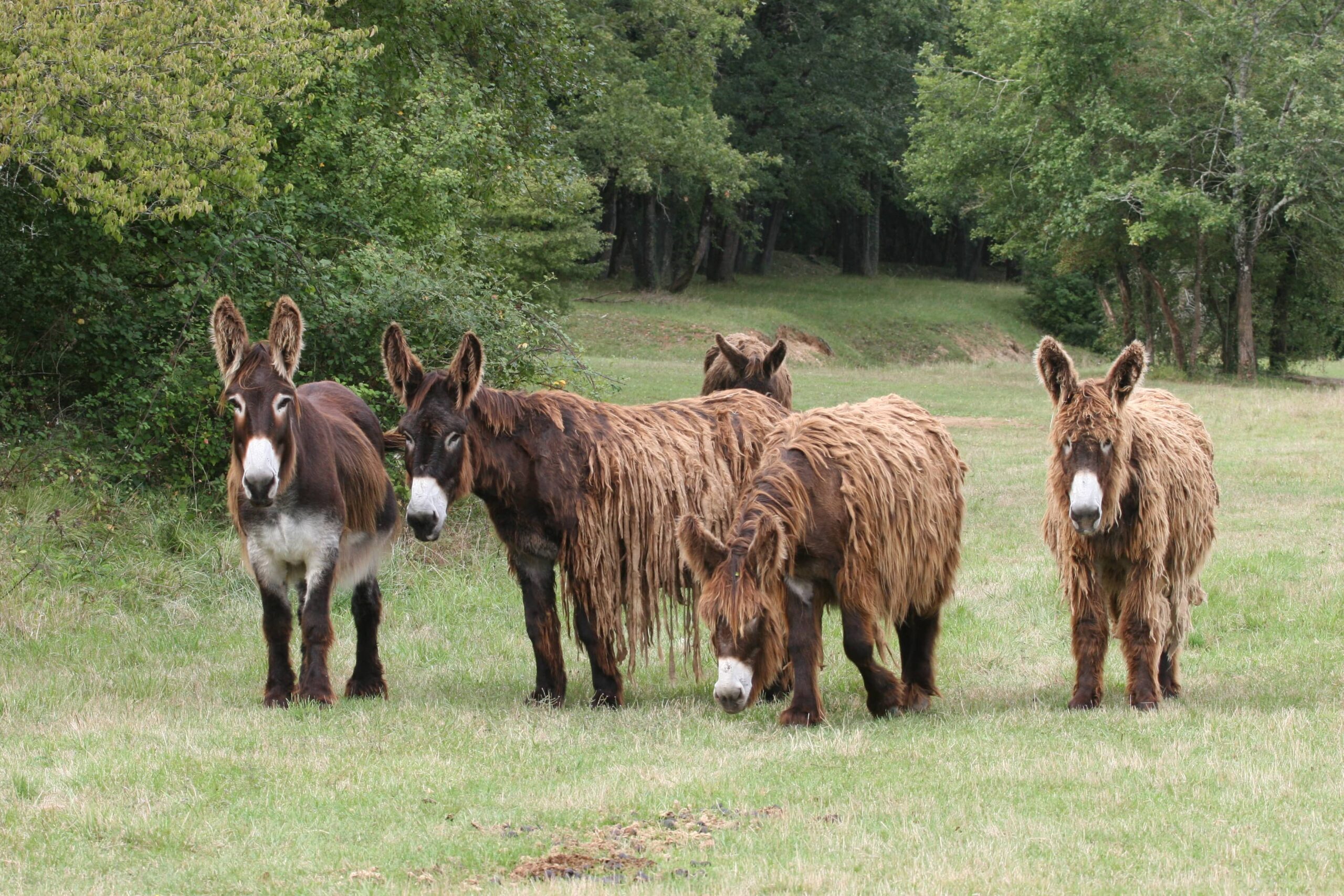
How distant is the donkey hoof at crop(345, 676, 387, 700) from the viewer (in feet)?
28.7

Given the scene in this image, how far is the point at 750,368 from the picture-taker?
1118 cm

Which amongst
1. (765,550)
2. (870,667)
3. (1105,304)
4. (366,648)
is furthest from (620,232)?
(765,550)

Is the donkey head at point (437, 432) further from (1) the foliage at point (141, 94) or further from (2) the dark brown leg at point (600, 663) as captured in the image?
(1) the foliage at point (141, 94)

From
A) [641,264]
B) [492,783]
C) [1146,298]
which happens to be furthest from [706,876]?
[641,264]

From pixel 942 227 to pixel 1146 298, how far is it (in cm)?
1164

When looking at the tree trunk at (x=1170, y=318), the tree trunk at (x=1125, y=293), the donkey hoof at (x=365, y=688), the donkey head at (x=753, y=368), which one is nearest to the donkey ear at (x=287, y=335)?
the donkey hoof at (x=365, y=688)

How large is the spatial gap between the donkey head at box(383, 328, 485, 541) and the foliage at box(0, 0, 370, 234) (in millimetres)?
3782

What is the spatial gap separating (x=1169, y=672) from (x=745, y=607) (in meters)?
3.20

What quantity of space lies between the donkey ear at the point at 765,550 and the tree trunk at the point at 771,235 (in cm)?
5403

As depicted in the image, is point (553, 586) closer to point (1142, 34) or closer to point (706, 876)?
point (706, 876)

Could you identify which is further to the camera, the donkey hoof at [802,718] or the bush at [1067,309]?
the bush at [1067,309]

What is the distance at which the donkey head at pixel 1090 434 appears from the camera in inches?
299

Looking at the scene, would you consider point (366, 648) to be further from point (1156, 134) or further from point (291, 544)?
point (1156, 134)

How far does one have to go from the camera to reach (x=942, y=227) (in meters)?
54.3
